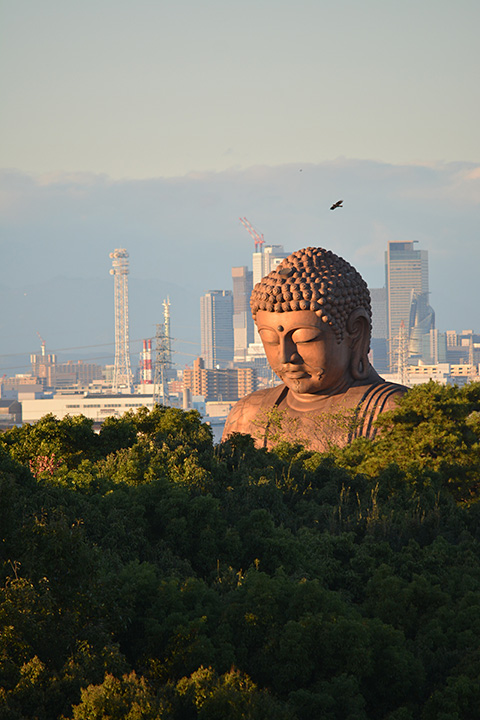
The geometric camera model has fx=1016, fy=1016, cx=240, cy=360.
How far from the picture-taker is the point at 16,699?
6203 millimetres

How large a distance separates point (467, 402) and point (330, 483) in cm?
224

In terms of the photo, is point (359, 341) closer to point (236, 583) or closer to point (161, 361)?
point (236, 583)

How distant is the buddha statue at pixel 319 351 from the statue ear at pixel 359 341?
0.01 meters

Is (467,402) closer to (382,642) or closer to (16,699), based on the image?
(382,642)

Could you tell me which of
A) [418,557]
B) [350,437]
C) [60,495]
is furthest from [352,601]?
[350,437]

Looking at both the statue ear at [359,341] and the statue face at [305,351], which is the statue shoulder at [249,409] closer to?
the statue face at [305,351]

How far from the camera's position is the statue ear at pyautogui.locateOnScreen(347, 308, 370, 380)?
1505 centimetres

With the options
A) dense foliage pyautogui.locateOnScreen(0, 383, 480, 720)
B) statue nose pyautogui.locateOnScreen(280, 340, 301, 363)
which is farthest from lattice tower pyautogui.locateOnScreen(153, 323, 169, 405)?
dense foliage pyautogui.locateOnScreen(0, 383, 480, 720)

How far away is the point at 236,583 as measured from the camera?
27.2ft

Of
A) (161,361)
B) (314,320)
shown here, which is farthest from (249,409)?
(161,361)

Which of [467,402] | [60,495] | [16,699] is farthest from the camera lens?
[467,402]

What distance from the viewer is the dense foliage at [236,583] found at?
6.40 meters

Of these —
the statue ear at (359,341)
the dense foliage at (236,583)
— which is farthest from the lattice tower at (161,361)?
the dense foliage at (236,583)

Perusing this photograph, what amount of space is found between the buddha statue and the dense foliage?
2.35 metres
